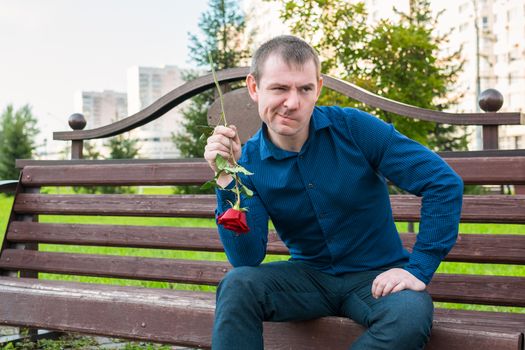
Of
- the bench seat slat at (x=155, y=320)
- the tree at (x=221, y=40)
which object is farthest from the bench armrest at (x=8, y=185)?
the tree at (x=221, y=40)

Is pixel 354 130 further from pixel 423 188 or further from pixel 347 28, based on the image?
pixel 347 28

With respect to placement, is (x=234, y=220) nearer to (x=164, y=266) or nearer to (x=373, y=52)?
(x=164, y=266)

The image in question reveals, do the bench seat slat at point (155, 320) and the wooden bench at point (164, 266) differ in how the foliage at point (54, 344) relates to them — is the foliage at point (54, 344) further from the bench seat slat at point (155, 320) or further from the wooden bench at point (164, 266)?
the bench seat slat at point (155, 320)

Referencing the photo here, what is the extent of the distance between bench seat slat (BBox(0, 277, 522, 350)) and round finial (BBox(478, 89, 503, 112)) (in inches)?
48.3

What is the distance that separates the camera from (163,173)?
4.00 meters

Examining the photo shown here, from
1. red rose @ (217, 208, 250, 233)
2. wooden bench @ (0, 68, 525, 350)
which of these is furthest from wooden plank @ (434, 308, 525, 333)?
red rose @ (217, 208, 250, 233)

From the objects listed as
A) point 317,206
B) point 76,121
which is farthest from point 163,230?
point 317,206

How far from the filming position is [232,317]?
2.33 metres

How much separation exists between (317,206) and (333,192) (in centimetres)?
7

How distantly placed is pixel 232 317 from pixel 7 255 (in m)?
2.47

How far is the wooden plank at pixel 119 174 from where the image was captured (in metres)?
3.89

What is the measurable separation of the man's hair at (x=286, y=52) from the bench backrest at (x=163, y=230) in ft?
3.64

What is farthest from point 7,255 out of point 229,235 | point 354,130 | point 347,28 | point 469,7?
point 469,7

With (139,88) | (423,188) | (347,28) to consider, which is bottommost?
(423,188)
